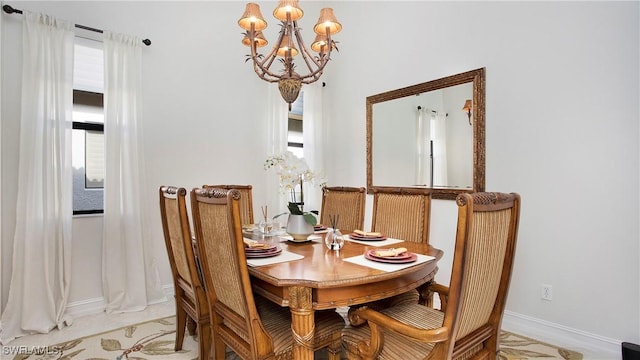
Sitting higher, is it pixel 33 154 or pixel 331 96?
pixel 331 96

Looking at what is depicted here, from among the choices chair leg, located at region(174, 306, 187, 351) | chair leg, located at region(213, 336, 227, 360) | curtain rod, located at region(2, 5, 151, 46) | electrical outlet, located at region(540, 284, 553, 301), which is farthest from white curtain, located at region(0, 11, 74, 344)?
electrical outlet, located at region(540, 284, 553, 301)

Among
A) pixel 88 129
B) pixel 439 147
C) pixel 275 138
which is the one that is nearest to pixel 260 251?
pixel 439 147

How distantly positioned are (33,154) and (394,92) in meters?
3.22

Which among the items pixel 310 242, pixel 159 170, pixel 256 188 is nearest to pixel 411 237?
pixel 310 242

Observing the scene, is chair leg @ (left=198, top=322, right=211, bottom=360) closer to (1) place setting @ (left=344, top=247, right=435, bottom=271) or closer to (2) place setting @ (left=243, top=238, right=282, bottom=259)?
(2) place setting @ (left=243, top=238, right=282, bottom=259)

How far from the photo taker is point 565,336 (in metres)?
2.32

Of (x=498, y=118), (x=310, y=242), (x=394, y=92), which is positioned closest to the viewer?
(x=310, y=242)

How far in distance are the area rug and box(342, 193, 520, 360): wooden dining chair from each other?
932mm

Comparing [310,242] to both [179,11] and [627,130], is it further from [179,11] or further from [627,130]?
[179,11]

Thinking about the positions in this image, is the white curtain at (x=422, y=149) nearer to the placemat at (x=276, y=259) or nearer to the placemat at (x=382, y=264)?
the placemat at (x=382, y=264)

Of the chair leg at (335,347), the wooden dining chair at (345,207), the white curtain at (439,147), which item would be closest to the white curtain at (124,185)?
the wooden dining chair at (345,207)

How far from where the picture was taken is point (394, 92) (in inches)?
138

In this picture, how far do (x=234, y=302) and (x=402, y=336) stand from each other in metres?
0.72

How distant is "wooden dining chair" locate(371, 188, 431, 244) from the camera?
2.23 m
